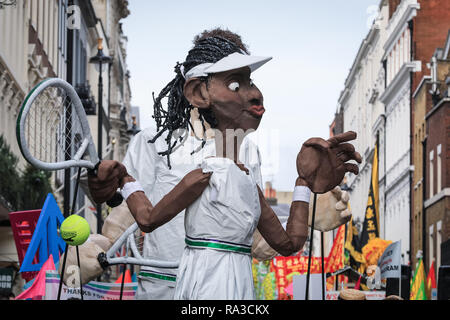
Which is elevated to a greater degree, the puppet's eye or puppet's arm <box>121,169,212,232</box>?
the puppet's eye

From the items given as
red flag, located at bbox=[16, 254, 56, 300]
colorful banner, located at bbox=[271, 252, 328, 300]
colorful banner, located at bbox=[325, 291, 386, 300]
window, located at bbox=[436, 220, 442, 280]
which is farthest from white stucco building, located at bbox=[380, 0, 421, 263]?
red flag, located at bbox=[16, 254, 56, 300]

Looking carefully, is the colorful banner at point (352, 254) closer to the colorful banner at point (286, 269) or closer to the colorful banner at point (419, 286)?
the colorful banner at point (419, 286)

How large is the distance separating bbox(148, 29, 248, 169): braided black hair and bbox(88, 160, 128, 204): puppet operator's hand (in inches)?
21.4

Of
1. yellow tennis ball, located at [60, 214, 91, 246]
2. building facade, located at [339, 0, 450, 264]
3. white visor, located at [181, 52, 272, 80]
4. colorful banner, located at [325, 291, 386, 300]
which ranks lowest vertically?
colorful banner, located at [325, 291, 386, 300]

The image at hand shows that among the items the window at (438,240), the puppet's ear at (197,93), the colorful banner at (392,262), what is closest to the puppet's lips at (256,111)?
the puppet's ear at (197,93)

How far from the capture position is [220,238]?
20.5ft

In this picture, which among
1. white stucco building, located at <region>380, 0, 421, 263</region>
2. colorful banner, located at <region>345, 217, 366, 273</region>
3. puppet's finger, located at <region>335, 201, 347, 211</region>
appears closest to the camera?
puppet's finger, located at <region>335, 201, 347, 211</region>

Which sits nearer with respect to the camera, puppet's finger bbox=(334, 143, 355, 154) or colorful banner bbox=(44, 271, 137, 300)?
puppet's finger bbox=(334, 143, 355, 154)

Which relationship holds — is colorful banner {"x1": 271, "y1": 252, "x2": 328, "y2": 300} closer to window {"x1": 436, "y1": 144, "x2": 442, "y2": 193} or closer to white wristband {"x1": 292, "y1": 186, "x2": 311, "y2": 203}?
window {"x1": 436, "y1": 144, "x2": 442, "y2": 193}

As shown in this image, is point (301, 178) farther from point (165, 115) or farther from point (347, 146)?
point (165, 115)

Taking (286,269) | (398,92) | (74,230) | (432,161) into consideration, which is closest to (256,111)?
(74,230)

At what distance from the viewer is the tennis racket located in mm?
6215

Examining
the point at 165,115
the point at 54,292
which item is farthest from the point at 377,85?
the point at 165,115

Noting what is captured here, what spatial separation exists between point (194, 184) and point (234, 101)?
0.51m
